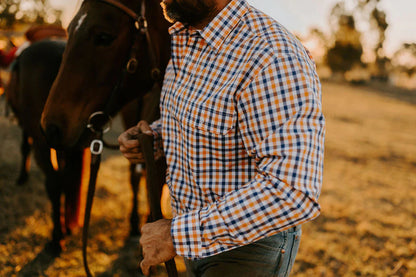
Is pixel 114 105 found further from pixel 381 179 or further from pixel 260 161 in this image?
pixel 381 179

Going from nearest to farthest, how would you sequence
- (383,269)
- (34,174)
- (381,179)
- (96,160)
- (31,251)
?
1. (96,160)
2. (31,251)
3. (383,269)
4. (34,174)
5. (381,179)

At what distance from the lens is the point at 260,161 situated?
0.99 m

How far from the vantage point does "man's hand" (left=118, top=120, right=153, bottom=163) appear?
1460mm

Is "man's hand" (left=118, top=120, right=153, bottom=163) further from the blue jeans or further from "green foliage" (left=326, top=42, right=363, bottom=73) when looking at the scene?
"green foliage" (left=326, top=42, right=363, bottom=73)

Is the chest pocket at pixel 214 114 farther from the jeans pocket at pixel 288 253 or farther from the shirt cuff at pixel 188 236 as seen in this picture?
the jeans pocket at pixel 288 253

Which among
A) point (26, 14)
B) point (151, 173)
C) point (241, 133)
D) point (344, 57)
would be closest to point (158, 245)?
point (151, 173)

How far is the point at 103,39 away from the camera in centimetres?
173

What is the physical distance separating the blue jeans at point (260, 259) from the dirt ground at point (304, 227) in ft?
6.50

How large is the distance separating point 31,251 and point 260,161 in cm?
289

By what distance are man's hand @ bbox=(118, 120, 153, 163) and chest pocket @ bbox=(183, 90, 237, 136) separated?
0.41 metres

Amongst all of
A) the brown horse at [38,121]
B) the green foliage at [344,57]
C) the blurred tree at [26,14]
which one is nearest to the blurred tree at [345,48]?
the green foliage at [344,57]

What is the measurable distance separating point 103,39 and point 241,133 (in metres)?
1.14

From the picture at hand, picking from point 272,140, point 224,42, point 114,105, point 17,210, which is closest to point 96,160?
point 114,105

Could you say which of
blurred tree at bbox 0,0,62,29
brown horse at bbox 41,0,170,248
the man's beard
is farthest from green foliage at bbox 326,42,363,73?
the man's beard
